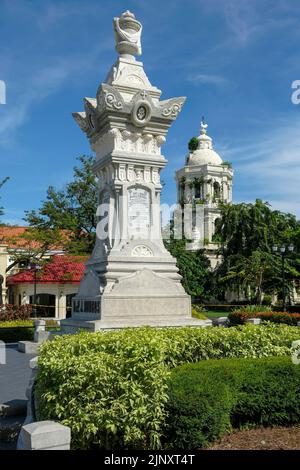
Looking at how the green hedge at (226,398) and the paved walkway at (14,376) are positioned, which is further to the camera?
the paved walkway at (14,376)

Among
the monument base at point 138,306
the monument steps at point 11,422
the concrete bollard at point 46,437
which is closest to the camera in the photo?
the concrete bollard at point 46,437

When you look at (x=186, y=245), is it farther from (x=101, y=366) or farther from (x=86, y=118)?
(x=101, y=366)

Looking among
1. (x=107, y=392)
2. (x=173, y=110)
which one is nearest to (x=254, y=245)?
(x=173, y=110)

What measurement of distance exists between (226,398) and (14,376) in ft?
22.0

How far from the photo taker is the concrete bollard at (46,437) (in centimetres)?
476

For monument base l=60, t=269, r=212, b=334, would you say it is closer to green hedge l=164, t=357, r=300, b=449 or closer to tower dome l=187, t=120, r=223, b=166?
green hedge l=164, t=357, r=300, b=449

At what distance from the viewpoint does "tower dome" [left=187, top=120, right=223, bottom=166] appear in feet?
188

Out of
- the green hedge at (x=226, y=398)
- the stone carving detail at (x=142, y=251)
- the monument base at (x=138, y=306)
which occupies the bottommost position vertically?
the green hedge at (x=226, y=398)

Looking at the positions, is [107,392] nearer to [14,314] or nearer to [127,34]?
[127,34]

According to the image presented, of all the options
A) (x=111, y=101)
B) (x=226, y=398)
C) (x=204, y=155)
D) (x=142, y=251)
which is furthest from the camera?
(x=204, y=155)

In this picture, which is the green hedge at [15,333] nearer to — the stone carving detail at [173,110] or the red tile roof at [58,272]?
the stone carving detail at [173,110]

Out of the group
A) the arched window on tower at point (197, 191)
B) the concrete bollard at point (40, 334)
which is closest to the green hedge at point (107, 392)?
the concrete bollard at point (40, 334)

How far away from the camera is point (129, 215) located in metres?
13.4

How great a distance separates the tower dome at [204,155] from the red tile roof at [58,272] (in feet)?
85.0
